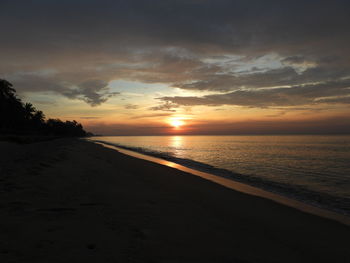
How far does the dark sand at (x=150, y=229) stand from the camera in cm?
432

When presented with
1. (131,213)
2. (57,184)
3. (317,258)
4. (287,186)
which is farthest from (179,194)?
(287,186)

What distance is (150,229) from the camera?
564 centimetres

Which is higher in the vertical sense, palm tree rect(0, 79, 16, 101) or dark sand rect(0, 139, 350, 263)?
palm tree rect(0, 79, 16, 101)

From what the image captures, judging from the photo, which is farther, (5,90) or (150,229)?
Answer: (5,90)

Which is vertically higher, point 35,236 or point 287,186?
point 35,236

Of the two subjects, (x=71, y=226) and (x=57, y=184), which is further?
(x=57, y=184)

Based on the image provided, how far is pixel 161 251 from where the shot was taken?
455 centimetres

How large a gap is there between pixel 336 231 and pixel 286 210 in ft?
6.69

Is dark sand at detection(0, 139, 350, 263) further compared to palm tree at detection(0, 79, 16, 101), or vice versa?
palm tree at detection(0, 79, 16, 101)

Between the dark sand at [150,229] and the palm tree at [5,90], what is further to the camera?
the palm tree at [5,90]

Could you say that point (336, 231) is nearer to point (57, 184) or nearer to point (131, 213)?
point (131, 213)

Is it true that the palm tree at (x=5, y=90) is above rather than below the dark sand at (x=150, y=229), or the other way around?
above

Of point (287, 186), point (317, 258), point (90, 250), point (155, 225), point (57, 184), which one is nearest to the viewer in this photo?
point (90, 250)

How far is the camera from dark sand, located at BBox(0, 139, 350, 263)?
14.2 feet
